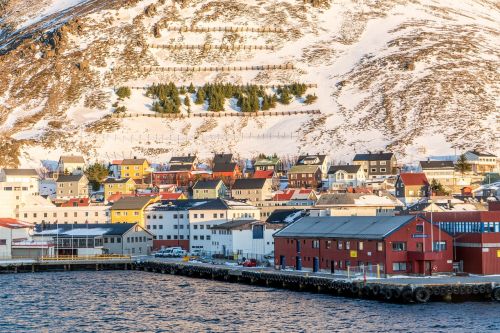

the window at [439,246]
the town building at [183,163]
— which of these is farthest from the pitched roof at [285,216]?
the town building at [183,163]

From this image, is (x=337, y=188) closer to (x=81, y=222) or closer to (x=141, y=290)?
(x=81, y=222)

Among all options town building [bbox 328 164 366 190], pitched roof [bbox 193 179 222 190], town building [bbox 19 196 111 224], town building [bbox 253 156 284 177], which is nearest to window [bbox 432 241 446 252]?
town building [bbox 19 196 111 224]

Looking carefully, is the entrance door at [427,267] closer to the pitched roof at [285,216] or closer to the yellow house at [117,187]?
the pitched roof at [285,216]

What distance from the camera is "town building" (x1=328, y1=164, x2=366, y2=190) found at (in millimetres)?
159000

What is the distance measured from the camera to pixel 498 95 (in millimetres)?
192125

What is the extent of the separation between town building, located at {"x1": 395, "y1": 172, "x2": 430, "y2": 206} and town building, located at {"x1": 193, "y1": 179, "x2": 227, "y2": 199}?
26.4 meters

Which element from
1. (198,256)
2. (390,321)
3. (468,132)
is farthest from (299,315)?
(468,132)

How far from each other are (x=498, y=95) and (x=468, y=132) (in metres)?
17.6

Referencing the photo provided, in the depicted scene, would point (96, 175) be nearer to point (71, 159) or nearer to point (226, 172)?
point (71, 159)

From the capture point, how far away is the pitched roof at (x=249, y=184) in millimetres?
151500

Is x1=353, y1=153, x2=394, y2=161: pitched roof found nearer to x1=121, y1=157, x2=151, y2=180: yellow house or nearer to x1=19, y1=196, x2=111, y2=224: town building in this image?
x1=121, y1=157, x2=151, y2=180: yellow house

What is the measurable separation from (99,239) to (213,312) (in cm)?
5417

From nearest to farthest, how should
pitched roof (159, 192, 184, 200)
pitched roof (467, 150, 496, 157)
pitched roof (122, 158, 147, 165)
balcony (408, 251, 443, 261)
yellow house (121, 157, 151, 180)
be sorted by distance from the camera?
balcony (408, 251, 443, 261) < pitched roof (159, 192, 184, 200) < pitched roof (467, 150, 496, 157) < yellow house (121, 157, 151, 180) < pitched roof (122, 158, 147, 165)

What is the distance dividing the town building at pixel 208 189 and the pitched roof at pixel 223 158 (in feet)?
69.8
